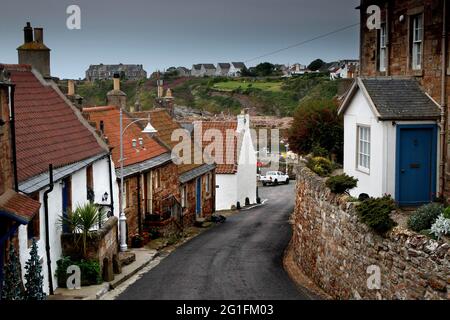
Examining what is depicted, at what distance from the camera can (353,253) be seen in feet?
51.6

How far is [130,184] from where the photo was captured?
2675 centimetres

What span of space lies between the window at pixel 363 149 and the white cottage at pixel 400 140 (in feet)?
0.17

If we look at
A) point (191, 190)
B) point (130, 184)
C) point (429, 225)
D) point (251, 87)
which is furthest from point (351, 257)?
point (251, 87)

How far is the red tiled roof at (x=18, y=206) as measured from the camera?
41.7 feet

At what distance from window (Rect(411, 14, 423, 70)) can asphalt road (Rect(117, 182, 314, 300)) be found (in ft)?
25.4

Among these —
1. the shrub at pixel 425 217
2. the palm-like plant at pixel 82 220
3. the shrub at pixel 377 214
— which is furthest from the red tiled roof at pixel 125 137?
the shrub at pixel 425 217

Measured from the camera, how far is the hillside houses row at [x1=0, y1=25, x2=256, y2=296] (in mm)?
14461

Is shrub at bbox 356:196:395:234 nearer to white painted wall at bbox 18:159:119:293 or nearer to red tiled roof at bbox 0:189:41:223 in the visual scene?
red tiled roof at bbox 0:189:41:223

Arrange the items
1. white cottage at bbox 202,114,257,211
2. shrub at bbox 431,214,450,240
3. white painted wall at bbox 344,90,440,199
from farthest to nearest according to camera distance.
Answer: white cottage at bbox 202,114,257,211 < white painted wall at bbox 344,90,440,199 < shrub at bbox 431,214,450,240

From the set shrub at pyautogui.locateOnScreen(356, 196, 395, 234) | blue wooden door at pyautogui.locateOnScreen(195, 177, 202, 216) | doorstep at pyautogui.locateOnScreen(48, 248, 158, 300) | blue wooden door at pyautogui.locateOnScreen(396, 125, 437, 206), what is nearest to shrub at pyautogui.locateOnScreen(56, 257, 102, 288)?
doorstep at pyautogui.locateOnScreen(48, 248, 158, 300)

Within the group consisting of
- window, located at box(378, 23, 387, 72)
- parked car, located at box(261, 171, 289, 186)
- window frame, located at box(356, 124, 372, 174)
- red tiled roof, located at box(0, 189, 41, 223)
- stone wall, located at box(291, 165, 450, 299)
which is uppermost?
window, located at box(378, 23, 387, 72)

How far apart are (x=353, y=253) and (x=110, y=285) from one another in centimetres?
757

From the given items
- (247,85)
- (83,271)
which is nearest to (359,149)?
(83,271)

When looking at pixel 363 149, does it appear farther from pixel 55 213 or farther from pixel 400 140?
pixel 55 213
